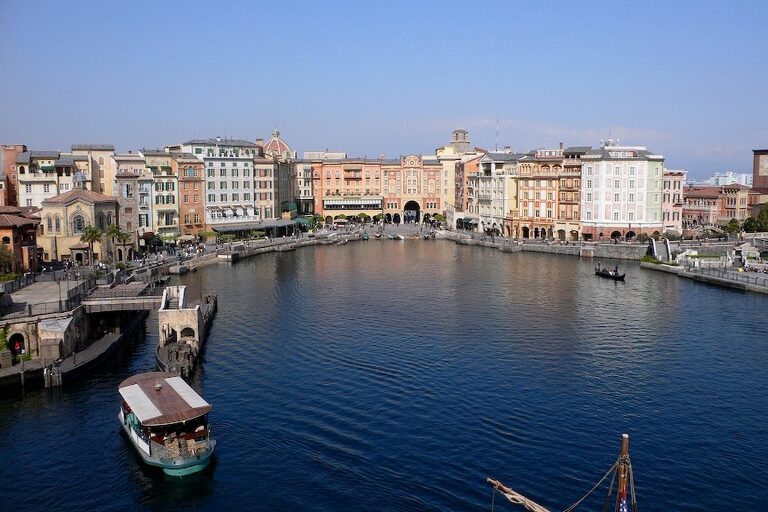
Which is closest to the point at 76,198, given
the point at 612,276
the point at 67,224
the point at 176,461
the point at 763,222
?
the point at 67,224

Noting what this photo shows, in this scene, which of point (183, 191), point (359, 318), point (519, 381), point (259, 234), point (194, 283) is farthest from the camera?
point (259, 234)

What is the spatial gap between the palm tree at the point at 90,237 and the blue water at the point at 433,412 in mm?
18683

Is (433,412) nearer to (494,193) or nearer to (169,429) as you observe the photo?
(169,429)

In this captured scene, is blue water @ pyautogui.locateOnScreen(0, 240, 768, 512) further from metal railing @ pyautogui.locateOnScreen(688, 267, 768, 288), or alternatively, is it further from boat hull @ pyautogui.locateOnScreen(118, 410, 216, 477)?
metal railing @ pyautogui.locateOnScreen(688, 267, 768, 288)

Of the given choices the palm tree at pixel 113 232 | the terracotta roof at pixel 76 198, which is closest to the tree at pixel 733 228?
the palm tree at pixel 113 232

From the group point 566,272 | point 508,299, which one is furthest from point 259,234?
point 508,299

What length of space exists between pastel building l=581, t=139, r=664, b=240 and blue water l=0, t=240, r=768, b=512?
4089cm

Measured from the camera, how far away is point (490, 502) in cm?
2575

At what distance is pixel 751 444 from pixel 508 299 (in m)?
32.1

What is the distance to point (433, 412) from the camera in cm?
3394

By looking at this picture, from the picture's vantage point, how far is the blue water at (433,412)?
27.0 m

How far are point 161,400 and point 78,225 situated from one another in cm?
4525

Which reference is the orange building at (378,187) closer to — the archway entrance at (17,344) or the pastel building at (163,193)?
the pastel building at (163,193)

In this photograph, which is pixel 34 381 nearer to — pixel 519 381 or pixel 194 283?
pixel 519 381
